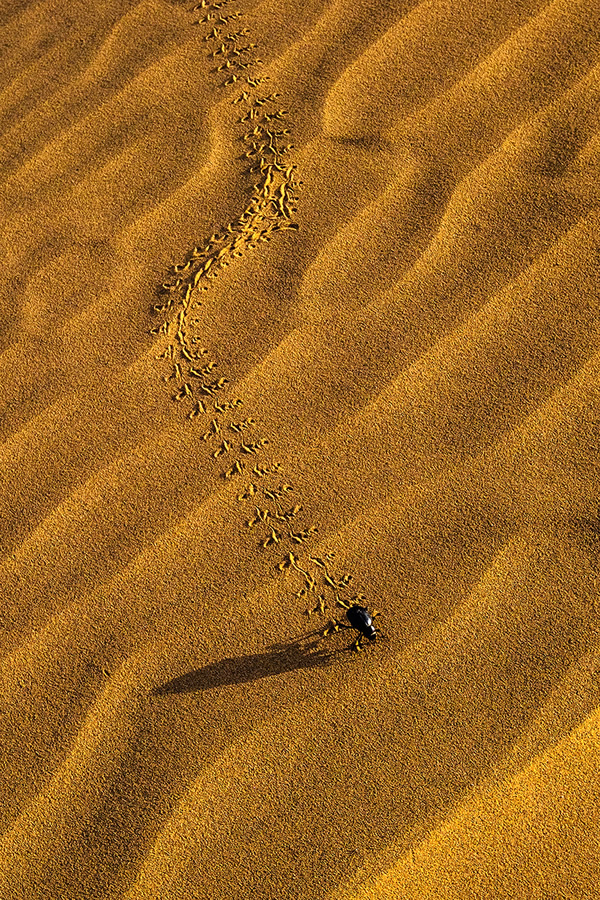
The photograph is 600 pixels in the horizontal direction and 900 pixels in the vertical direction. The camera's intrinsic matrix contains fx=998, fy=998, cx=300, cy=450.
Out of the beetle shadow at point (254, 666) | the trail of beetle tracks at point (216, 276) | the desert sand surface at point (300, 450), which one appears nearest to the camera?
the desert sand surface at point (300, 450)

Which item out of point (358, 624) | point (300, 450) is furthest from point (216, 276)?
point (358, 624)

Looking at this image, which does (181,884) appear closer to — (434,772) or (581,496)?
(434,772)

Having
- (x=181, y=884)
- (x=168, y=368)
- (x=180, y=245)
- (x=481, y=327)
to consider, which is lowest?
(x=181, y=884)

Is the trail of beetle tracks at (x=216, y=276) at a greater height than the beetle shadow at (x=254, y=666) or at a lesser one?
greater

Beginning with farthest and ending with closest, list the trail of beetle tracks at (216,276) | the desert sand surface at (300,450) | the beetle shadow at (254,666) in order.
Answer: the trail of beetle tracks at (216,276)
the beetle shadow at (254,666)
the desert sand surface at (300,450)

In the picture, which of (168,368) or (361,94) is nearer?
(168,368)

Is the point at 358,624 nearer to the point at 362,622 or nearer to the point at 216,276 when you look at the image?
the point at 362,622

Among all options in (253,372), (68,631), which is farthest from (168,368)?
(68,631)

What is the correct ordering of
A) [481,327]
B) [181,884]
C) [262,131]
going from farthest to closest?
[262,131], [481,327], [181,884]
